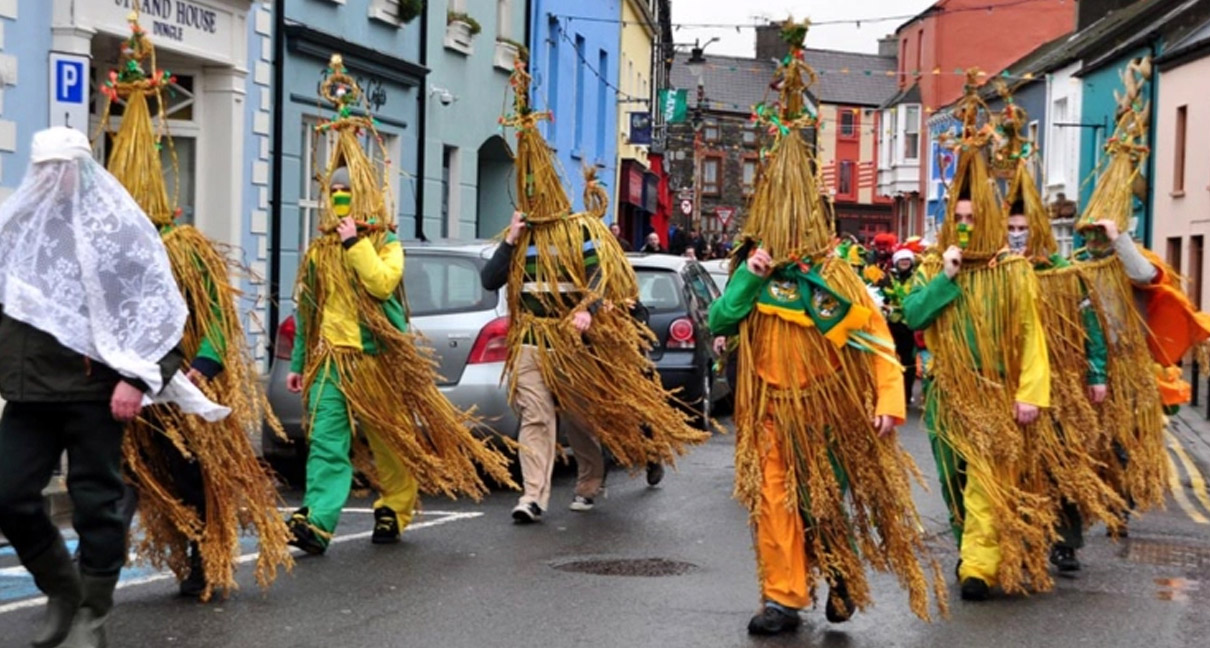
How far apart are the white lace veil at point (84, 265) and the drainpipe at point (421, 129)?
1740cm

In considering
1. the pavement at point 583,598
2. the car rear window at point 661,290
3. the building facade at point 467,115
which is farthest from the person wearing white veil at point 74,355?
the building facade at point 467,115

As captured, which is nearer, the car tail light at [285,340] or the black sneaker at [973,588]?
the black sneaker at [973,588]

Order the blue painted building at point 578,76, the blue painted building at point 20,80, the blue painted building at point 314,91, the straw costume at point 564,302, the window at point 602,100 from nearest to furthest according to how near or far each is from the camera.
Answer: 1. the straw costume at point 564,302
2. the blue painted building at point 20,80
3. the blue painted building at point 314,91
4. the blue painted building at point 578,76
5. the window at point 602,100

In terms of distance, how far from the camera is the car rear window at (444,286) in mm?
11555

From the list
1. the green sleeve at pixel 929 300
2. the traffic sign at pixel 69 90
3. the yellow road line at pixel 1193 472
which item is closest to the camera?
the green sleeve at pixel 929 300

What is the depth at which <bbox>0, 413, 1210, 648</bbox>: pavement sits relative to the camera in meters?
6.95

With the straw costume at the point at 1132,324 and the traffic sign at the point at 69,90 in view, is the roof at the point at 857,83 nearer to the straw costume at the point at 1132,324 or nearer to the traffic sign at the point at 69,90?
the traffic sign at the point at 69,90

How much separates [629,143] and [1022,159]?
109 feet

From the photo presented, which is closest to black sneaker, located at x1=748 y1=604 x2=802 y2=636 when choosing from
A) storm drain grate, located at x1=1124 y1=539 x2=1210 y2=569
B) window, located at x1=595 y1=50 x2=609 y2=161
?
storm drain grate, located at x1=1124 y1=539 x2=1210 y2=569

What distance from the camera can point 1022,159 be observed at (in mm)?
8625

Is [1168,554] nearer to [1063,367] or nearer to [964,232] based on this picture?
[1063,367]

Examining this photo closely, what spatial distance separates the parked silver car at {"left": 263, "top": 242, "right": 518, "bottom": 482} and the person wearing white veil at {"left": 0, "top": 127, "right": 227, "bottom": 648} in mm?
4930

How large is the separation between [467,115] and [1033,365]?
18.8 meters

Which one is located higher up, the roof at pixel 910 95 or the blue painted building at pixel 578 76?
the roof at pixel 910 95
